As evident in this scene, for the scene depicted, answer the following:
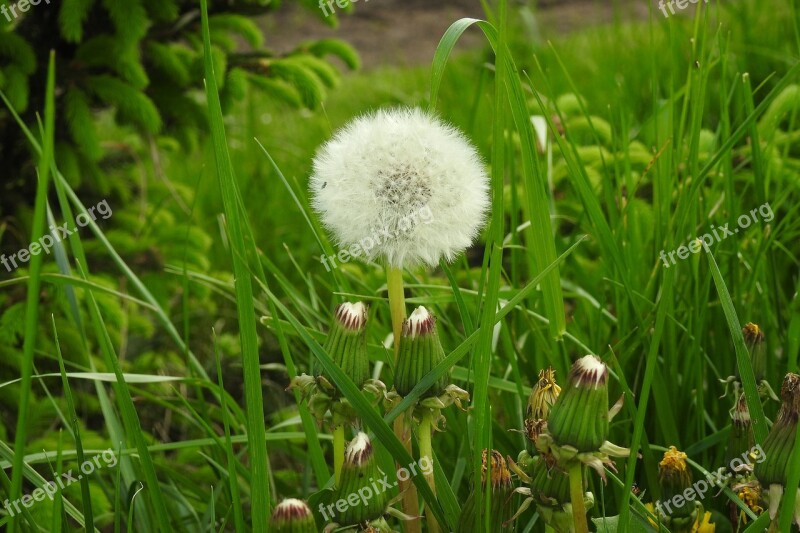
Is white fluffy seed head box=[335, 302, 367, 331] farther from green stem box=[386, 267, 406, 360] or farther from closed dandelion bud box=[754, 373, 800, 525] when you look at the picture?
closed dandelion bud box=[754, 373, 800, 525]

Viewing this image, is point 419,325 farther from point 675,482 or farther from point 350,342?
point 675,482

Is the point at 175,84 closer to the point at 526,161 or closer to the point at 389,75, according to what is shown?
the point at 526,161

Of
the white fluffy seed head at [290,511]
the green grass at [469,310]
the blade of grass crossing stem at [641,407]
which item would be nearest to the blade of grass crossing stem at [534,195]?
the green grass at [469,310]

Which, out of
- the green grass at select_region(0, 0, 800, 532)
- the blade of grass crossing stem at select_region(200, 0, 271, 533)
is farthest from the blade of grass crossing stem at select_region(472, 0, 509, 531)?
the blade of grass crossing stem at select_region(200, 0, 271, 533)

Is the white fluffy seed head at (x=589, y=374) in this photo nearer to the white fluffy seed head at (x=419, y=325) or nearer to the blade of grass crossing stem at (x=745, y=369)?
the white fluffy seed head at (x=419, y=325)

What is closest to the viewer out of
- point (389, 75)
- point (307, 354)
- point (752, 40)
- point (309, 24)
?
point (307, 354)

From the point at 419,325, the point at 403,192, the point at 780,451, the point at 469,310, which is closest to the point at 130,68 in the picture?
the point at 469,310

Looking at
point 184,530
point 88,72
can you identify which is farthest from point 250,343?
point 88,72
